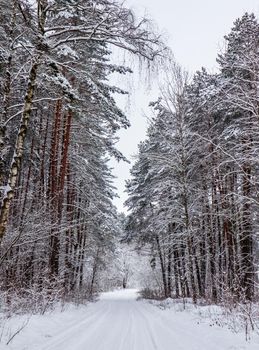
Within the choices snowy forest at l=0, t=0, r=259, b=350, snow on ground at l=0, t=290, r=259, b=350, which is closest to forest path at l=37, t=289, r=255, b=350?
snow on ground at l=0, t=290, r=259, b=350

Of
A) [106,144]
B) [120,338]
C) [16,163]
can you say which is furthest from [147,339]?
[106,144]

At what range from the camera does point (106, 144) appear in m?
15.2

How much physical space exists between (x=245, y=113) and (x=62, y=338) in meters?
11.6

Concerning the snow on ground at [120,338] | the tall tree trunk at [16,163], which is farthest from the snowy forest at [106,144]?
the snow on ground at [120,338]

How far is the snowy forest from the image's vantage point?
237 inches

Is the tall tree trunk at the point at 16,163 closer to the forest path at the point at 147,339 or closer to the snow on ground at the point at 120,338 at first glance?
the snow on ground at the point at 120,338

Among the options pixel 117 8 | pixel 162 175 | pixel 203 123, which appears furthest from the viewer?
pixel 162 175

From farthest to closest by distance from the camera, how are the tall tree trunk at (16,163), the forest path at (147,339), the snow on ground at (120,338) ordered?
the forest path at (147,339), the snow on ground at (120,338), the tall tree trunk at (16,163)

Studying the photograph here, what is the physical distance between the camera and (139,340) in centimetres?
688

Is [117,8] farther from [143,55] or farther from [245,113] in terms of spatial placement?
[245,113]

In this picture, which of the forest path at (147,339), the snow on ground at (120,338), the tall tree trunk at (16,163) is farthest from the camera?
the forest path at (147,339)

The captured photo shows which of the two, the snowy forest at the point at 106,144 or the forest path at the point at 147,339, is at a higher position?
the snowy forest at the point at 106,144

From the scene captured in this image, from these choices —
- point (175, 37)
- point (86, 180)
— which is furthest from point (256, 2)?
point (86, 180)

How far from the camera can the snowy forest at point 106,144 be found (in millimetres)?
6008
